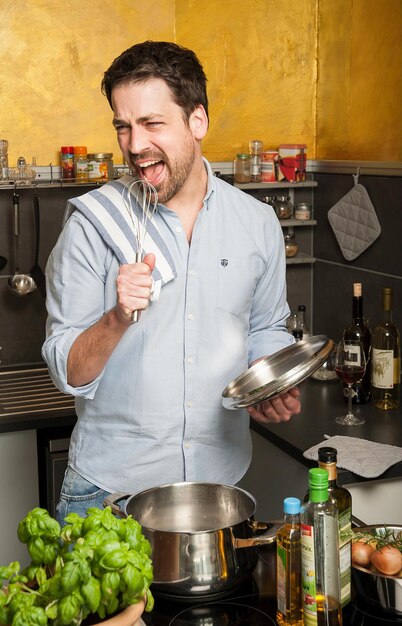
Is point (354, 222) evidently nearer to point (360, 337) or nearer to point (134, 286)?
point (360, 337)

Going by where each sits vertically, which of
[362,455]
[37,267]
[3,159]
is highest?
[3,159]

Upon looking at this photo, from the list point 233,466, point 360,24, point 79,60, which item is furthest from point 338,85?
point 233,466

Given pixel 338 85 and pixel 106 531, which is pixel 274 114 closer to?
pixel 338 85

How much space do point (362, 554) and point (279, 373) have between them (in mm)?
437

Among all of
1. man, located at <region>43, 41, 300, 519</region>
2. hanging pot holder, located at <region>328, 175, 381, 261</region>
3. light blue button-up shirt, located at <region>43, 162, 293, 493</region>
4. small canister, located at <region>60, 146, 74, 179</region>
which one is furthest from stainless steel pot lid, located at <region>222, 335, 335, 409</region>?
small canister, located at <region>60, 146, 74, 179</region>

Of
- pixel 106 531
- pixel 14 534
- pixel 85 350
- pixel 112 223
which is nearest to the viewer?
pixel 106 531

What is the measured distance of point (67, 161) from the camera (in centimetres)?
298

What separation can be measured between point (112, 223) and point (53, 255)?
14 cm

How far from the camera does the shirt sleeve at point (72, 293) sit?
1.66 m

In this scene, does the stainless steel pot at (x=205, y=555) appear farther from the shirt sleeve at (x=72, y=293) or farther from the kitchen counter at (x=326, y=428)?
the kitchen counter at (x=326, y=428)

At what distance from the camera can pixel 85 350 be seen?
1607 mm

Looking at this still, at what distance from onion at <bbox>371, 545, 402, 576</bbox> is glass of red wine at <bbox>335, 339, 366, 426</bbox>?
45.6 inches

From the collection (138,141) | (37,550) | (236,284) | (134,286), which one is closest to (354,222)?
(236,284)

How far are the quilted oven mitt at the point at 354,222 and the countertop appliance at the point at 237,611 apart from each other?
1876 millimetres
